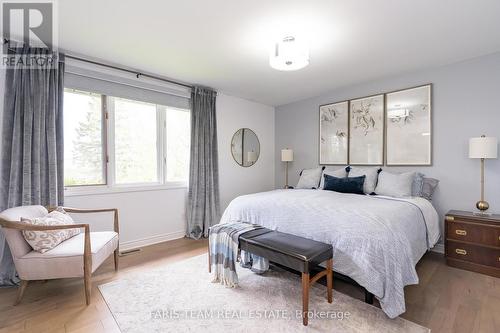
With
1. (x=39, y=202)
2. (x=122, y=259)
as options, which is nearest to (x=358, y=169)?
(x=122, y=259)

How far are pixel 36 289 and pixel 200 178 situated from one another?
2.22 m

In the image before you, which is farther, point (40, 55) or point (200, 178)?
point (200, 178)

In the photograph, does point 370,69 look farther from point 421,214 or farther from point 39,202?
point 39,202

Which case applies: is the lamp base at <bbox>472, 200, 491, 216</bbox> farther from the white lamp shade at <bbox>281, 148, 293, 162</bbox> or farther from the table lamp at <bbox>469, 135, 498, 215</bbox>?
the white lamp shade at <bbox>281, 148, 293, 162</bbox>

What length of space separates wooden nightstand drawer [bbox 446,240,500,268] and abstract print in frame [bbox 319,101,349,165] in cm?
180

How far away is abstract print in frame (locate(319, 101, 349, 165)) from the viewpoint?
13.1 ft

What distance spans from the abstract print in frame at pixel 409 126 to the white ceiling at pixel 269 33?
0.37 m

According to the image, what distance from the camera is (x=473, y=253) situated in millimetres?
2523

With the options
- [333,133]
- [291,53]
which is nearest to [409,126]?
[333,133]

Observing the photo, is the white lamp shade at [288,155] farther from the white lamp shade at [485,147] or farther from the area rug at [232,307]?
the white lamp shade at [485,147]

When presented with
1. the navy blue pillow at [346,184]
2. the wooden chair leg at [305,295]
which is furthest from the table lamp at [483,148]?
the wooden chair leg at [305,295]

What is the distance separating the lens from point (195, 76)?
343 cm

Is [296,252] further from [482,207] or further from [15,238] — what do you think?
[482,207]

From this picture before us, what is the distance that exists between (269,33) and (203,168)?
7.35 feet
